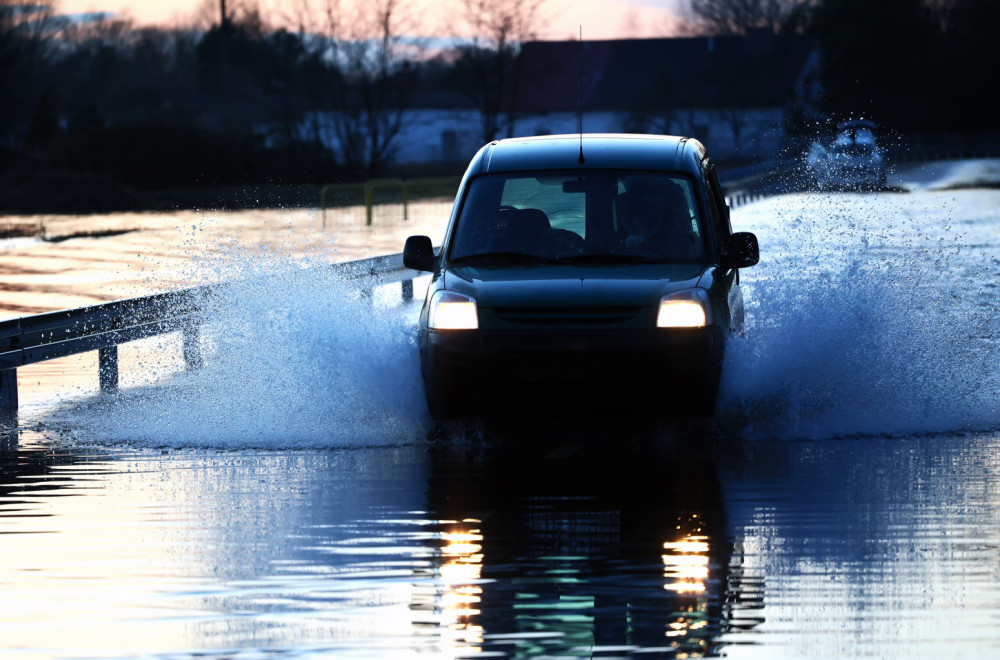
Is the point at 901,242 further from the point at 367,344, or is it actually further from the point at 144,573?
the point at 144,573

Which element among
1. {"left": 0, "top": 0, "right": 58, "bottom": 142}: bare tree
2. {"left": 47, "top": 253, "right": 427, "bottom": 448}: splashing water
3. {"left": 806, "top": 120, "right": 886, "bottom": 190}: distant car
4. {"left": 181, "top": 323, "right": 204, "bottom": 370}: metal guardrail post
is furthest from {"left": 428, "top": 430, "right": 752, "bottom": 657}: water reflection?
{"left": 0, "top": 0, "right": 58, "bottom": 142}: bare tree

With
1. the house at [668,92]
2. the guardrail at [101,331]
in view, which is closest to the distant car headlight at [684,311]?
the guardrail at [101,331]

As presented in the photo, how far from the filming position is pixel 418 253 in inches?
426

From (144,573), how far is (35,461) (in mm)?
3533

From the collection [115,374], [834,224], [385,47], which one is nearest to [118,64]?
[385,47]

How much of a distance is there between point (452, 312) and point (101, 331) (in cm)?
472

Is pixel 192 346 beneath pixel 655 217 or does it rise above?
beneath

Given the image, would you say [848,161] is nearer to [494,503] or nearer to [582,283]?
[582,283]

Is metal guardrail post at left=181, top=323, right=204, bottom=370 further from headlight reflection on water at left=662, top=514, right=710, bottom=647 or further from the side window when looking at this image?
headlight reflection on water at left=662, top=514, right=710, bottom=647

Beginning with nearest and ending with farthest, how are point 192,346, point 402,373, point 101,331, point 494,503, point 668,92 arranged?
point 494,503, point 402,373, point 101,331, point 192,346, point 668,92

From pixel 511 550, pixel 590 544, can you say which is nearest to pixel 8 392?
pixel 511 550

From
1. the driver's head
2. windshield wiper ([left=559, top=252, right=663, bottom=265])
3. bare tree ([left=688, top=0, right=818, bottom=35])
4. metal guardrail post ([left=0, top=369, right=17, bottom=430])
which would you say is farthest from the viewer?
bare tree ([left=688, top=0, right=818, bottom=35])

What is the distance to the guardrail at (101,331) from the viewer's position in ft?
41.5

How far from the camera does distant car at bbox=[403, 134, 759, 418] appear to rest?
31.9ft
